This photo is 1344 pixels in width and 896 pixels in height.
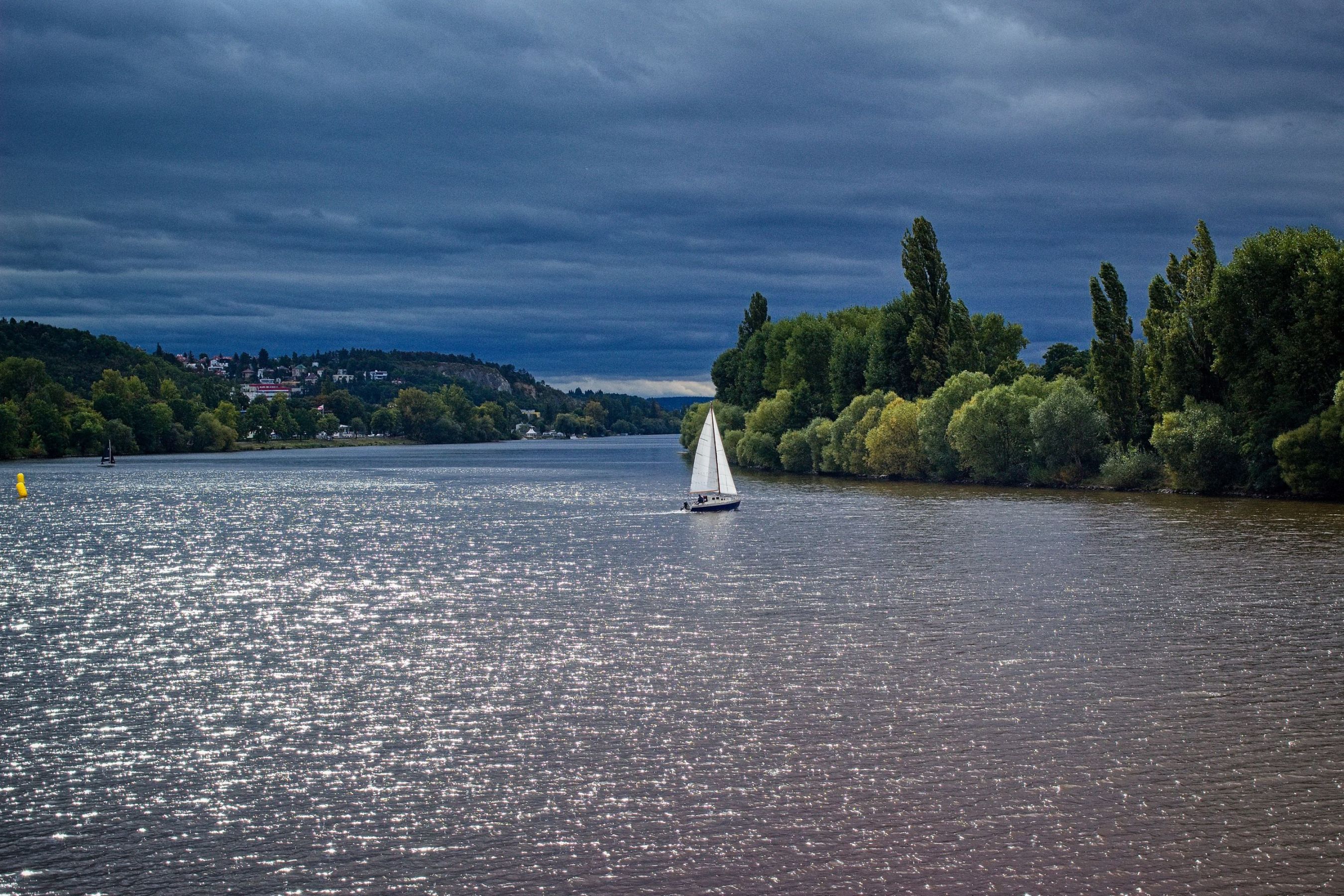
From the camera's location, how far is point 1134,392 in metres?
94.7

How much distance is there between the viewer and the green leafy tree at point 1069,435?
9712 centimetres

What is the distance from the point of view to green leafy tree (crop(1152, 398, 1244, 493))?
276 ft

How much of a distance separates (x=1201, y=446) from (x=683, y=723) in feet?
226

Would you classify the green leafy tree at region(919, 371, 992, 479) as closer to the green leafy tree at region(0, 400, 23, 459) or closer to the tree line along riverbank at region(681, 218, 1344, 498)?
the tree line along riverbank at region(681, 218, 1344, 498)

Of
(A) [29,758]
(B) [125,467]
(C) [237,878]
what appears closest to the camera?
(C) [237,878]

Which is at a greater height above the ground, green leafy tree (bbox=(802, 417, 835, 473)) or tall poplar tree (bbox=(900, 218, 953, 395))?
tall poplar tree (bbox=(900, 218, 953, 395))

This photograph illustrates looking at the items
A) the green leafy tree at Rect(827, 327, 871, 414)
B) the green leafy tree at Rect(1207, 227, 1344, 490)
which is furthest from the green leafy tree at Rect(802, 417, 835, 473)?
the green leafy tree at Rect(1207, 227, 1344, 490)

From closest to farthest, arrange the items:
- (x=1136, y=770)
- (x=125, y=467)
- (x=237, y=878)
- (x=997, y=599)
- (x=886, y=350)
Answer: (x=237, y=878)
(x=1136, y=770)
(x=997, y=599)
(x=886, y=350)
(x=125, y=467)

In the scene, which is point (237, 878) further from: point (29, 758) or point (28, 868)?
point (29, 758)

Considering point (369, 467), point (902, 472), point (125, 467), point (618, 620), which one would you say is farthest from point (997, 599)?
point (125, 467)

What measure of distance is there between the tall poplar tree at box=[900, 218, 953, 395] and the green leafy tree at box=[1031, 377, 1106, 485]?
24.0 m

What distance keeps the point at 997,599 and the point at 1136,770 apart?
65.9 feet

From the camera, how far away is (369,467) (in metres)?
180

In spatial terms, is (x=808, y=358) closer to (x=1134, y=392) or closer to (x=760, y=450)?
(x=760, y=450)
